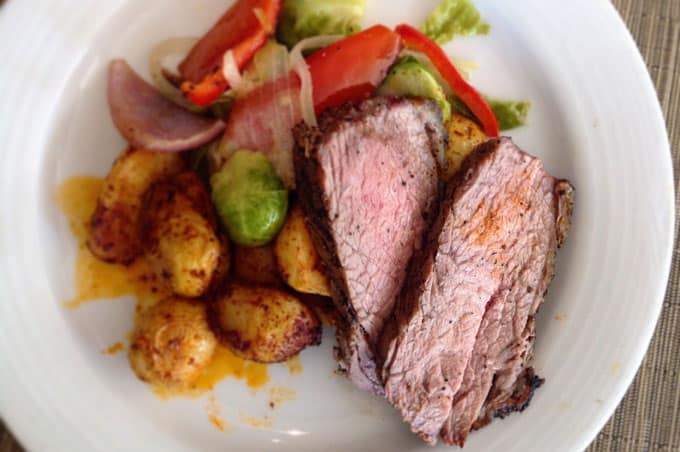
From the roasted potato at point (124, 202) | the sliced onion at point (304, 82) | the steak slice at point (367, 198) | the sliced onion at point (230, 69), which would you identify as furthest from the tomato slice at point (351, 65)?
the roasted potato at point (124, 202)

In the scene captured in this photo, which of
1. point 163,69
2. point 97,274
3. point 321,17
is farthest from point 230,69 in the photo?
point 97,274

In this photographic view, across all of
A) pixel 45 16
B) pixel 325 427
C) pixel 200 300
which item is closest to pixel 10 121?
pixel 45 16

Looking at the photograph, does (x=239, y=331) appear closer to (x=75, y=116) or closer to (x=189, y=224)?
(x=189, y=224)

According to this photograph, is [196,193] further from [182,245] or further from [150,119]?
[150,119]

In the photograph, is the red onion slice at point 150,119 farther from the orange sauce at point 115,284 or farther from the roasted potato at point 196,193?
the orange sauce at point 115,284

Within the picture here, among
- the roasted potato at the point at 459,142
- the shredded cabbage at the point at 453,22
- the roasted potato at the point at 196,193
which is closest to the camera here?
the roasted potato at the point at 196,193

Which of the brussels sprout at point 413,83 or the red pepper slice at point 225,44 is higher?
the red pepper slice at point 225,44

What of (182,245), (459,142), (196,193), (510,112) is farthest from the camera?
(510,112)

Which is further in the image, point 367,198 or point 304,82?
point 304,82
